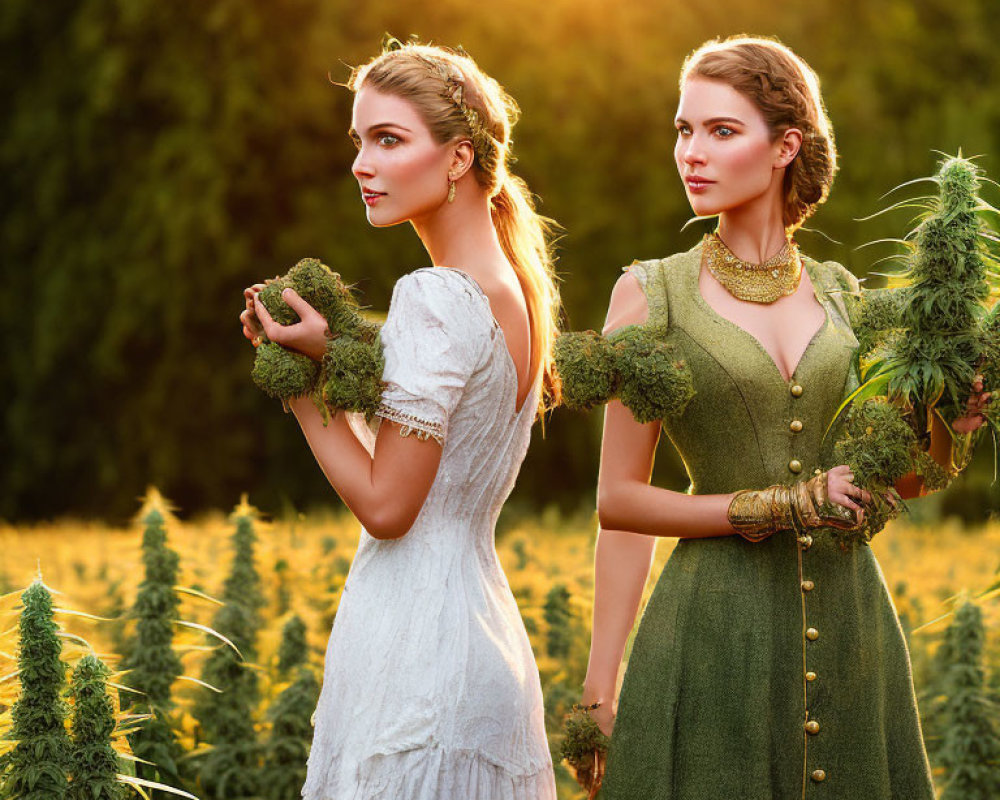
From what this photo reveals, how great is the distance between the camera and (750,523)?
105 inches

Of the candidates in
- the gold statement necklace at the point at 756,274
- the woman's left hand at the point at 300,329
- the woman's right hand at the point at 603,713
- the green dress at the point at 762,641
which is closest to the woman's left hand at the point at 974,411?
the green dress at the point at 762,641

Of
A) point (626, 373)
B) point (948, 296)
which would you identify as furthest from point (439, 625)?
point (948, 296)

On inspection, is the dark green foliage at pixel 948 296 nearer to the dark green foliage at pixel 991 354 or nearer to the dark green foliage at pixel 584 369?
the dark green foliage at pixel 991 354

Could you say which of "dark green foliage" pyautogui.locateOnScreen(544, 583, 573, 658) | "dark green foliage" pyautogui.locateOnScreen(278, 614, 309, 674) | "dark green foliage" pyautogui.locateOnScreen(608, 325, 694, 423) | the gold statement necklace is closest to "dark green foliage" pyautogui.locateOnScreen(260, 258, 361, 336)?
"dark green foliage" pyautogui.locateOnScreen(608, 325, 694, 423)

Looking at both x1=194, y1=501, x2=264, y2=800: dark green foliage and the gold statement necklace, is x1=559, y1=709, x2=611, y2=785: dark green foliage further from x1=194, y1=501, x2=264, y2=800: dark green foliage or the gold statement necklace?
x1=194, y1=501, x2=264, y2=800: dark green foliage

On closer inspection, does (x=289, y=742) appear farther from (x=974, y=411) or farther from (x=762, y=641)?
(x=974, y=411)

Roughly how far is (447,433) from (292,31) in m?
7.96

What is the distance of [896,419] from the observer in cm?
253

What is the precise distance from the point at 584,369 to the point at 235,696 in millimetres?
2281

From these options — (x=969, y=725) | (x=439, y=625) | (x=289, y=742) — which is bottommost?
(x=289, y=742)

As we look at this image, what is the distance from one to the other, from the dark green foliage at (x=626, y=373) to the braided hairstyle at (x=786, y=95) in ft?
1.80

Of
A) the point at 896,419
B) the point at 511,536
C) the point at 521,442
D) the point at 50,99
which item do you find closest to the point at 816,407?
the point at 896,419

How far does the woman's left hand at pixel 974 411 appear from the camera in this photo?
2486 mm

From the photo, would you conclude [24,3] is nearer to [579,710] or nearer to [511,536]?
[511,536]
